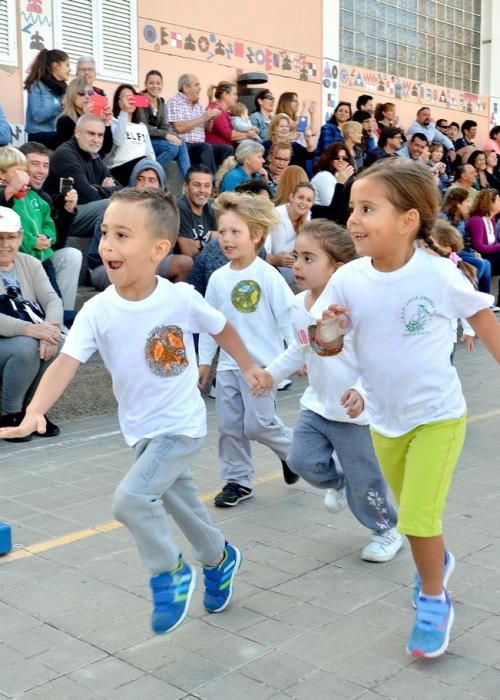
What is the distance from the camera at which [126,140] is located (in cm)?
1002

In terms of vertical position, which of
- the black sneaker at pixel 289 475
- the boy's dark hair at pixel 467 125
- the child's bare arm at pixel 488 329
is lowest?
the black sneaker at pixel 289 475

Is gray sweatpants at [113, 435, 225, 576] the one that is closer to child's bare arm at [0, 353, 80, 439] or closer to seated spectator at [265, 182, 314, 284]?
→ child's bare arm at [0, 353, 80, 439]

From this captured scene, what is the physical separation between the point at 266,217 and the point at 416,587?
240 cm

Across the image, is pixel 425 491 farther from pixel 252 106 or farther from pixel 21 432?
pixel 252 106

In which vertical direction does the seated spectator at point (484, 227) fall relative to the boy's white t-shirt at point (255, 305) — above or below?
above

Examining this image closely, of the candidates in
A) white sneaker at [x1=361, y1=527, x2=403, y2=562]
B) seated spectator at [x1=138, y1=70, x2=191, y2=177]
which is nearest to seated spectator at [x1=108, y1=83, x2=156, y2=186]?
seated spectator at [x1=138, y1=70, x2=191, y2=177]

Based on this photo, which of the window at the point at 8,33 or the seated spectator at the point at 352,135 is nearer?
the window at the point at 8,33

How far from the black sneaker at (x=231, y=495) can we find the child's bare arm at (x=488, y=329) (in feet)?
7.16

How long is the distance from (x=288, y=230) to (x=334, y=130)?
4.15m

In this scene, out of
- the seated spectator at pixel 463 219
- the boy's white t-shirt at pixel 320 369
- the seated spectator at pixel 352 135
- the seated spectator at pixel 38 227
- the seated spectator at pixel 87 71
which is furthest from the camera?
the seated spectator at pixel 352 135

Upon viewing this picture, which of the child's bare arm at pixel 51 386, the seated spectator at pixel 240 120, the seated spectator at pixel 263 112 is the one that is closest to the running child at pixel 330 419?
the child's bare arm at pixel 51 386

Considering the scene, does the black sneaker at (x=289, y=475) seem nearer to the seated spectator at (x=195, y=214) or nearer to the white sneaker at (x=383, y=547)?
the white sneaker at (x=383, y=547)

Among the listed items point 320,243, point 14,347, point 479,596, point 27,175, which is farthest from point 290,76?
point 479,596

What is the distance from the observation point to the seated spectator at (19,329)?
6.58m
